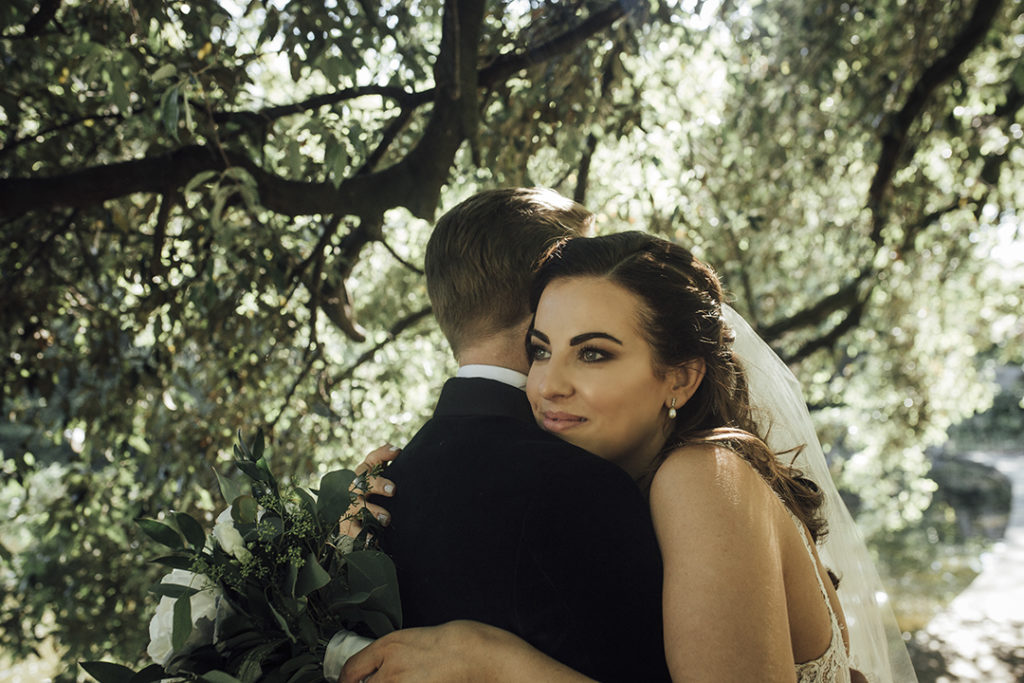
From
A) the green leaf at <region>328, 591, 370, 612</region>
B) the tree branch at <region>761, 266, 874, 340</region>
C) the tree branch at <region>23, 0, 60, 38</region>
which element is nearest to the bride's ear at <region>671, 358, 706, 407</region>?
the green leaf at <region>328, 591, 370, 612</region>

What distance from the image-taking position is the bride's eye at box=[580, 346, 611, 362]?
1737 millimetres

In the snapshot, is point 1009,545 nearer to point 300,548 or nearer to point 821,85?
point 821,85

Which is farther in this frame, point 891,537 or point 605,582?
point 891,537

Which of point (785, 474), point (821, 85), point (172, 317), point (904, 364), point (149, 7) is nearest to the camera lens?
point (785, 474)

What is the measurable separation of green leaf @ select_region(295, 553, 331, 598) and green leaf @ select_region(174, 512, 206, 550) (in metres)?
0.21

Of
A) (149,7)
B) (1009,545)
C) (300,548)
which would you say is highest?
(149,7)

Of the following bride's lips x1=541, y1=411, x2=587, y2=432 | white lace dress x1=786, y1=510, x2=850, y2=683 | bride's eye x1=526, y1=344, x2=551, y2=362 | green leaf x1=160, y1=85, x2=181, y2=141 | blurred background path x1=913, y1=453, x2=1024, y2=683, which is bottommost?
blurred background path x1=913, y1=453, x2=1024, y2=683

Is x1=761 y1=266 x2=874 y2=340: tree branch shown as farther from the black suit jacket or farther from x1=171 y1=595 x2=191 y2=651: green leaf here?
x1=171 y1=595 x2=191 y2=651: green leaf

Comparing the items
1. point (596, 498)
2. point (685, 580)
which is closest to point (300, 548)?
point (596, 498)

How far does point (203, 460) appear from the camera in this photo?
4.49 m

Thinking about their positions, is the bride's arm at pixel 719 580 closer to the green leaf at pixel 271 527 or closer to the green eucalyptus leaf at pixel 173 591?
the green leaf at pixel 271 527

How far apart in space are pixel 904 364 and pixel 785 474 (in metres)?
7.14

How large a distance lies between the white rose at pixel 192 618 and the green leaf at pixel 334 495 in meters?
0.24

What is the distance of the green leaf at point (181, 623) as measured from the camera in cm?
146
